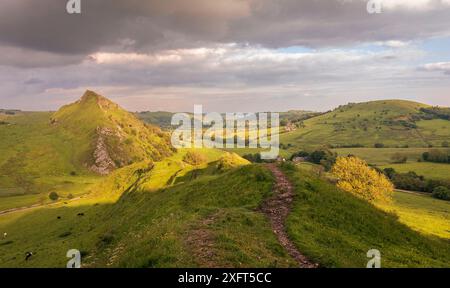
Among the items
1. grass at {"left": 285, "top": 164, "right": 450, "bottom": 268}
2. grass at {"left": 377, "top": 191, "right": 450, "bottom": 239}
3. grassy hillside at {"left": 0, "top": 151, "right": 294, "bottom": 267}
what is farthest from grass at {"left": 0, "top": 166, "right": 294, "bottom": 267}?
grass at {"left": 377, "top": 191, "right": 450, "bottom": 239}

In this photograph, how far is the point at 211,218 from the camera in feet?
123

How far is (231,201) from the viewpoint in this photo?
46250 mm

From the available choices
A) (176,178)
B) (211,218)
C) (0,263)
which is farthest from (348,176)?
(0,263)

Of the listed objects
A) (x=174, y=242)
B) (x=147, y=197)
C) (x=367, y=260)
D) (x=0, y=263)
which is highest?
(x=174, y=242)

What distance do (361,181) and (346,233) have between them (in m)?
72.4

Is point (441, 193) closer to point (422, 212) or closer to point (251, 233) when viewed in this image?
point (422, 212)

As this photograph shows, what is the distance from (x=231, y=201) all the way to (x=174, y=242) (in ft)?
63.3

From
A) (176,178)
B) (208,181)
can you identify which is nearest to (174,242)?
(208,181)

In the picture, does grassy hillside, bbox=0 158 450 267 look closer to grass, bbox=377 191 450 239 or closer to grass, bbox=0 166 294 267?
grass, bbox=0 166 294 267
